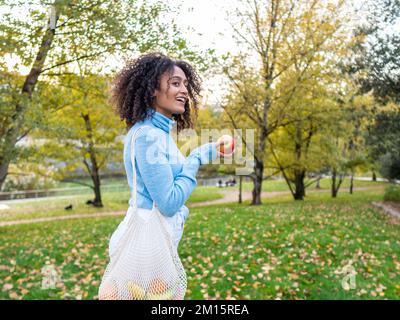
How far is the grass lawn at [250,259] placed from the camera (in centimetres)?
562

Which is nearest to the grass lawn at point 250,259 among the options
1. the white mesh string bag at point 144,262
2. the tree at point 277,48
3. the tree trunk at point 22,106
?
the tree trunk at point 22,106

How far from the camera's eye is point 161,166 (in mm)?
1577

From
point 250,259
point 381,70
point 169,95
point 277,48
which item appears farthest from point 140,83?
point 277,48

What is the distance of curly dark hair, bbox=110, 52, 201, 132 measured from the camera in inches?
69.5

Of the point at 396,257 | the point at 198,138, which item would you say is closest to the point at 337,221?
the point at 396,257

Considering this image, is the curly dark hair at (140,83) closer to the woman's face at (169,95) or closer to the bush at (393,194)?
the woman's face at (169,95)

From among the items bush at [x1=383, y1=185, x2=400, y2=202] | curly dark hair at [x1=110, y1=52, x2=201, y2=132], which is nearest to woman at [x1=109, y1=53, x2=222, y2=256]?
curly dark hair at [x1=110, y1=52, x2=201, y2=132]

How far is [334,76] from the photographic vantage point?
1570 cm

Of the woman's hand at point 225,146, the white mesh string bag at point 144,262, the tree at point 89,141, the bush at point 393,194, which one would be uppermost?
the tree at point 89,141

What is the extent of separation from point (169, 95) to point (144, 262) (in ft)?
2.59

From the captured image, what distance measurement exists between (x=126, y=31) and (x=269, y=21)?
10.2 m

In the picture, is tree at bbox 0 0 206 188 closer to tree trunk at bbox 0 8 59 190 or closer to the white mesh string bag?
tree trunk at bbox 0 8 59 190
